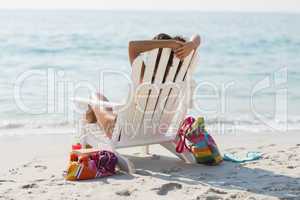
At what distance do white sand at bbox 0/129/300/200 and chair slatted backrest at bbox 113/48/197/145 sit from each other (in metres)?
0.35

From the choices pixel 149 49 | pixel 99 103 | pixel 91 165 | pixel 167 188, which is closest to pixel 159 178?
pixel 167 188

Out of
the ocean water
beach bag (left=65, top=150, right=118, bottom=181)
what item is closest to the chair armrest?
beach bag (left=65, top=150, right=118, bottom=181)

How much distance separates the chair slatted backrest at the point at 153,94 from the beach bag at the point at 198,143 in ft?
0.58

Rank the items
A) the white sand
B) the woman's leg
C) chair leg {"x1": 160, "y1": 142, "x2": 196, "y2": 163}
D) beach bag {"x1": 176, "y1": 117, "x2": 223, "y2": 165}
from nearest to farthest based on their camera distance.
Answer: the white sand, the woman's leg, beach bag {"x1": 176, "y1": 117, "x2": 223, "y2": 165}, chair leg {"x1": 160, "y1": 142, "x2": 196, "y2": 163}

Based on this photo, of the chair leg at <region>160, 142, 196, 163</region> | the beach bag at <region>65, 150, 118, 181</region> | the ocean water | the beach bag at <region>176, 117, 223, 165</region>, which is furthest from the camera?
the ocean water

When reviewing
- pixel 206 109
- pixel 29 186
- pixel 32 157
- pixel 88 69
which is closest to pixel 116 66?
pixel 88 69

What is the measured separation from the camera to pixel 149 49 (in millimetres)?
4578

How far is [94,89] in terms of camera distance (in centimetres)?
1148

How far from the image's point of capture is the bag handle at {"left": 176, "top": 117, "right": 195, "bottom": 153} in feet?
16.5

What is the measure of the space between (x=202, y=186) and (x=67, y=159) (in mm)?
1621

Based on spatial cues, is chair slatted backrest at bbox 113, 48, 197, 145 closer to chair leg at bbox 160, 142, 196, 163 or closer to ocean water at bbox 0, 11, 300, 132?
chair leg at bbox 160, 142, 196, 163

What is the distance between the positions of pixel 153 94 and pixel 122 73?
29.3 feet

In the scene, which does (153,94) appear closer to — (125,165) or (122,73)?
(125,165)

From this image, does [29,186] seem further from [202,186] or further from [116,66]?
[116,66]
